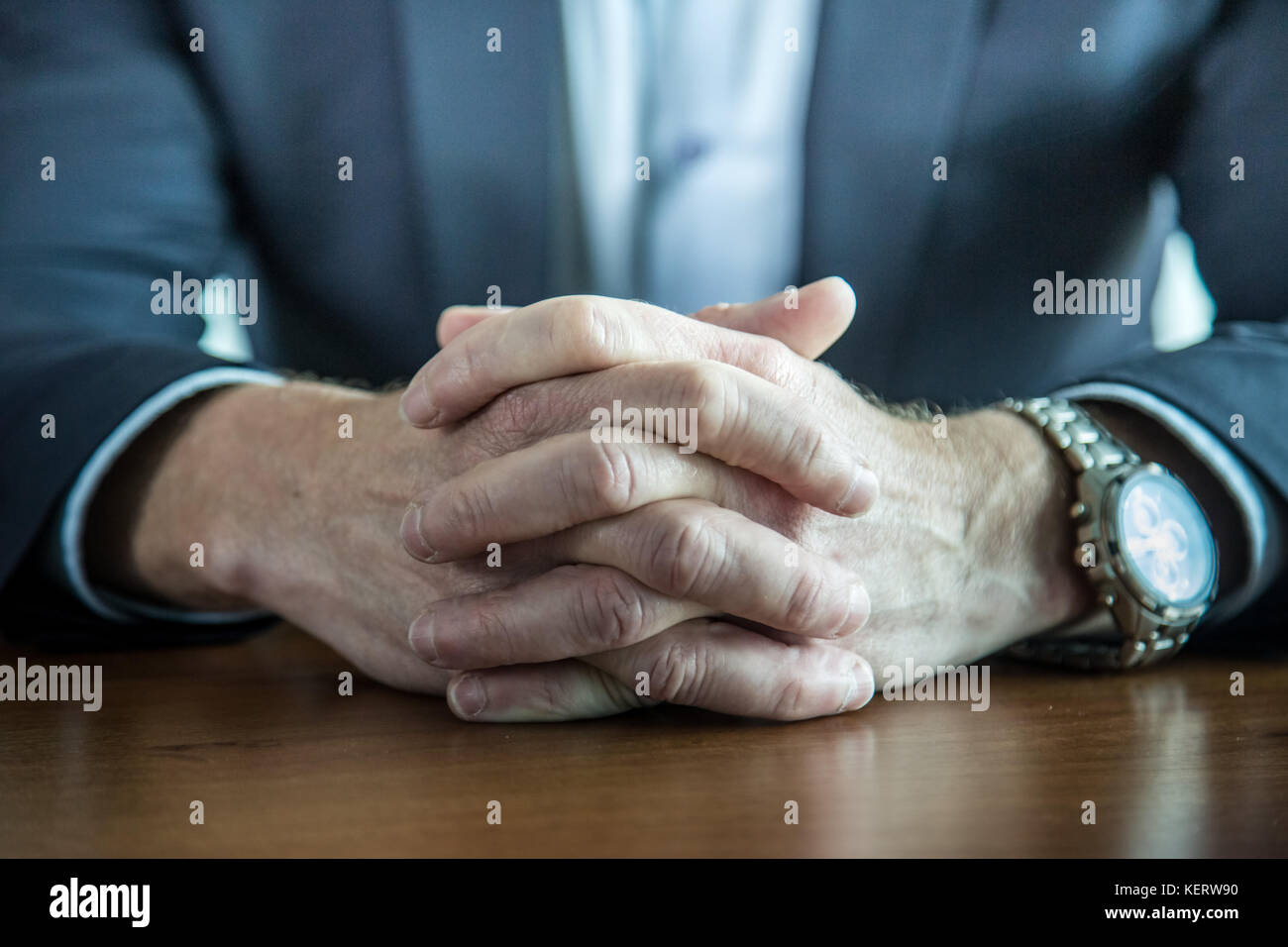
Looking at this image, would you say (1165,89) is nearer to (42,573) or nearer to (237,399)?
(237,399)

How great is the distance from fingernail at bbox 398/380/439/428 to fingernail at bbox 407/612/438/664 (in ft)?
0.39

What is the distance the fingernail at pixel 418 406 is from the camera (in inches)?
23.6

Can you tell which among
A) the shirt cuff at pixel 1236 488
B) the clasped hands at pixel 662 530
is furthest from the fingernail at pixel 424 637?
the shirt cuff at pixel 1236 488

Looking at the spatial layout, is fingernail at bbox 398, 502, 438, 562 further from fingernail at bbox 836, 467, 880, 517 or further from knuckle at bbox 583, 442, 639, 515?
fingernail at bbox 836, 467, 880, 517

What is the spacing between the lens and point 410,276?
1.14 metres

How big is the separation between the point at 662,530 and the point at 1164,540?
36cm

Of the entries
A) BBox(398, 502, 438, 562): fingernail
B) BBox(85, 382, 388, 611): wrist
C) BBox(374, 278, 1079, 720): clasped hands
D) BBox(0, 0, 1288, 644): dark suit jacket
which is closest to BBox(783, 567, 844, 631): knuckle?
BBox(374, 278, 1079, 720): clasped hands

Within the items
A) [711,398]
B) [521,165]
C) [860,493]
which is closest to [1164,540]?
[860,493]

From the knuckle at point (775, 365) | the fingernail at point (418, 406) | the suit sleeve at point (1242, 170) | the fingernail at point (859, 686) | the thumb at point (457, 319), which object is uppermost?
the suit sleeve at point (1242, 170)

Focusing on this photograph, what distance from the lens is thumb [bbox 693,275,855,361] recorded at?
663mm

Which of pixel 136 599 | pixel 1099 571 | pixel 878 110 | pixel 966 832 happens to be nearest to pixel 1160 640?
pixel 1099 571

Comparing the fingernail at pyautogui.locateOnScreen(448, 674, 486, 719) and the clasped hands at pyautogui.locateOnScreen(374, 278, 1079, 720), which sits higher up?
the clasped hands at pyautogui.locateOnScreen(374, 278, 1079, 720)

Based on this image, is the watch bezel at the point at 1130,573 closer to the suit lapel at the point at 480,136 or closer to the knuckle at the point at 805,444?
the knuckle at the point at 805,444

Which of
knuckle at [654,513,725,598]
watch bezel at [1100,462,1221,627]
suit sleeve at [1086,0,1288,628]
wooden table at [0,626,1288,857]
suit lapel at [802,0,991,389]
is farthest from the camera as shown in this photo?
suit lapel at [802,0,991,389]
